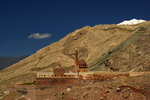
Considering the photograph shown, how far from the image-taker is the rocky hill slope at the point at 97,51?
172 ft

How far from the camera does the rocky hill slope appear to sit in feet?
172

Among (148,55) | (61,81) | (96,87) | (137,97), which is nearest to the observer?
(137,97)

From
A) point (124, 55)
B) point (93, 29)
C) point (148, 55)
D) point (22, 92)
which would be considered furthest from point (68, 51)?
point (22, 92)

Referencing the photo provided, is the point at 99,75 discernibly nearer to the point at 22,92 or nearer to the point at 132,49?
the point at 22,92

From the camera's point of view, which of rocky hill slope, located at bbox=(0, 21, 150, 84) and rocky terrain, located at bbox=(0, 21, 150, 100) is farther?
rocky hill slope, located at bbox=(0, 21, 150, 84)

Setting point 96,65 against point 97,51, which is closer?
point 96,65

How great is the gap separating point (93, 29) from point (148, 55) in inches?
2152

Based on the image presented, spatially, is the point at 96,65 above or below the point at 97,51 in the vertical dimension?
below

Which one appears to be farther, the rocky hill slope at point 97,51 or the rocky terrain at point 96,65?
the rocky hill slope at point 97,51

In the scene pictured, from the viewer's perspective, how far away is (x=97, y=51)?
3233 inches

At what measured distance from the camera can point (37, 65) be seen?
273 feet

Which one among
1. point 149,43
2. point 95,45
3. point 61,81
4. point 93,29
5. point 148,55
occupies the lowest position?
point 61,81

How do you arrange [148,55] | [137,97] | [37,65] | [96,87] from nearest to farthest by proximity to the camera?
[137,97], [96,87], [148,55], [37,65]

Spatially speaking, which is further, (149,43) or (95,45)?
(95,45)
